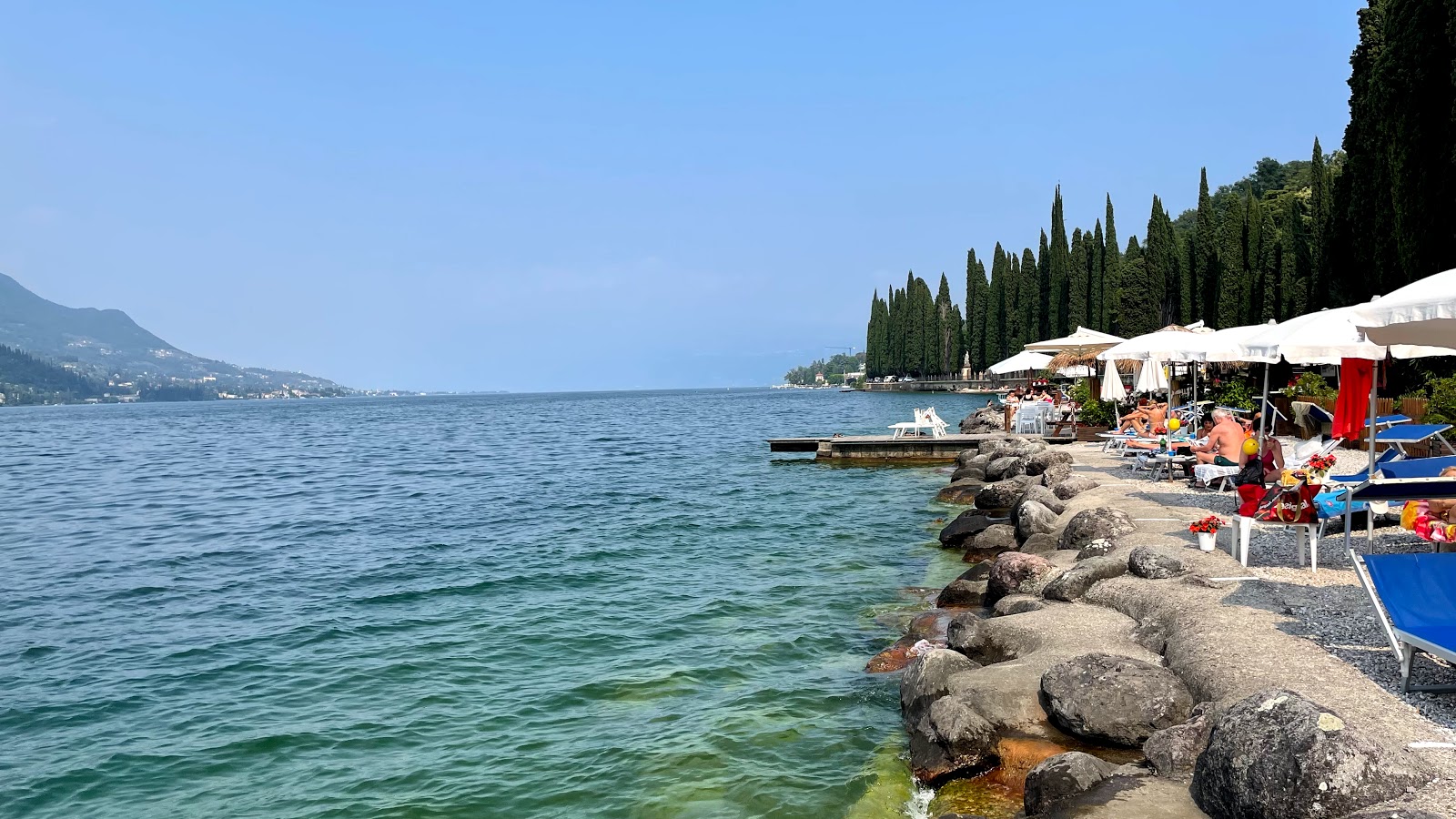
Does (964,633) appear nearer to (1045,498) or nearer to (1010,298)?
(1045,498)

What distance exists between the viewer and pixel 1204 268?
174ft

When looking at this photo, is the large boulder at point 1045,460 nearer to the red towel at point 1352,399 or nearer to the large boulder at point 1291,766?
the red towel at point 1352,399

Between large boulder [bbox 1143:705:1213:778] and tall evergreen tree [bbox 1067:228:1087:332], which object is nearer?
large boulder [bbox 1143:705:1213:778]

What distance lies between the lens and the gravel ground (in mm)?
5414

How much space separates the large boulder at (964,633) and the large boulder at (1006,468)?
35.5 ft

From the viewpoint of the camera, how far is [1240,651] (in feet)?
20.0

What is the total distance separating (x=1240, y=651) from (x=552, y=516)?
15.8 m

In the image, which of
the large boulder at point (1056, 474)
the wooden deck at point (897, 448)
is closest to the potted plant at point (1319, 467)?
the large boulder at point (1056, 474)

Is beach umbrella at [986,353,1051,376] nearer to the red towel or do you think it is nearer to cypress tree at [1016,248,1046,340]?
the red towel

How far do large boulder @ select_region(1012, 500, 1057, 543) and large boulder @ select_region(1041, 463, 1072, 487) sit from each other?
2.78 m

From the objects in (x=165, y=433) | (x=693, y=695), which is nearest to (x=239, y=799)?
(x=693, y=695)

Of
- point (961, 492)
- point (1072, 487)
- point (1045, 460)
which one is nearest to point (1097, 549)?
point (1072, 487)

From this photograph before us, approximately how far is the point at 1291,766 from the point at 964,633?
4062 millimetres

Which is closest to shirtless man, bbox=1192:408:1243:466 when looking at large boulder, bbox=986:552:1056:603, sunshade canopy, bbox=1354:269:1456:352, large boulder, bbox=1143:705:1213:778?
large boulder, bbox=986:552:1056:603
